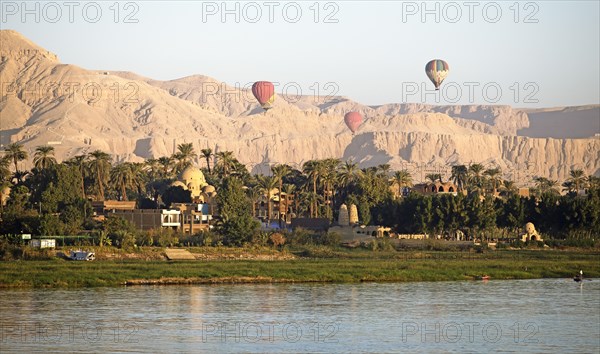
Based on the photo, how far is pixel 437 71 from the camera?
168m

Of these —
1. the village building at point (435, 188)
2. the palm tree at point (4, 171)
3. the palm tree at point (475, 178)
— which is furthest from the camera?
the palm tree at point (475, 178)

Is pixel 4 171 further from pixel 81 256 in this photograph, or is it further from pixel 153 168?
pixel 81 256

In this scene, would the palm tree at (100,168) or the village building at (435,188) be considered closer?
the palm tree at (100,168)

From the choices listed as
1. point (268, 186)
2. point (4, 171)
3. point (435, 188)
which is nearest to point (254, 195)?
point (268, 186)

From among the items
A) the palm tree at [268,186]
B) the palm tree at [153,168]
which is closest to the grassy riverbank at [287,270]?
the palm tree at [268,186]

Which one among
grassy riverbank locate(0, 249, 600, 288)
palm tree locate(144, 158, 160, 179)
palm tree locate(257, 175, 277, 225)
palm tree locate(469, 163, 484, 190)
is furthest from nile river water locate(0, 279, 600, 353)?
palm tree locate(144, 158, 160, 179)

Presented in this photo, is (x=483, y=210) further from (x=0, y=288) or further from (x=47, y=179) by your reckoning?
(x=0, y=288)

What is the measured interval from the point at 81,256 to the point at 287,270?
17145 millimetres

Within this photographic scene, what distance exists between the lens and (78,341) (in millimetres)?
48656

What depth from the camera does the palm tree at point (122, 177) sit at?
140875mm

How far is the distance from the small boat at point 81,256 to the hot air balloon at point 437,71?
89556 millimetres

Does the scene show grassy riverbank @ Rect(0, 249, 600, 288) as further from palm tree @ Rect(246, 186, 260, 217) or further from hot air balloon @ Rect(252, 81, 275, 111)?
hot air balloon @ Rect(252, 81, 275, 111)

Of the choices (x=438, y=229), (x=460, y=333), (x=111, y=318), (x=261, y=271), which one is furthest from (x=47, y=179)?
(x=460, y=333)

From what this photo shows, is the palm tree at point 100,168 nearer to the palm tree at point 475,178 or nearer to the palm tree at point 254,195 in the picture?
the palm tree at point 254,195
